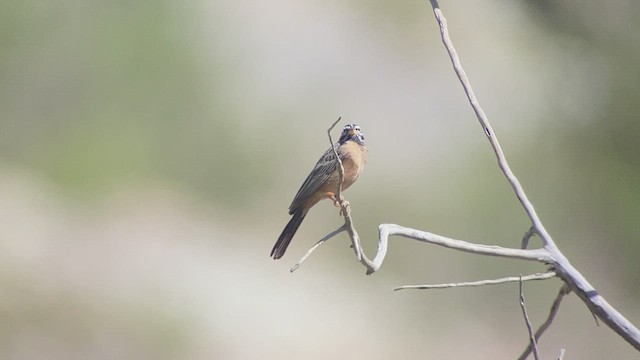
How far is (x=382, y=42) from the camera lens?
30.7ft

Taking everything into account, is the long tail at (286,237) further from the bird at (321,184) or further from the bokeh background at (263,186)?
the bokeh background at (263,186)

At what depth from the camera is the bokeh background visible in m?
7.25

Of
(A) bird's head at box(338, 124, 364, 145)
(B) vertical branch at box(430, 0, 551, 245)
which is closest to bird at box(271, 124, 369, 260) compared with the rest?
(A) bird's head at box(338, 124, 364, 145)

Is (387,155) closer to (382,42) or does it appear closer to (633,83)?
(382,42)

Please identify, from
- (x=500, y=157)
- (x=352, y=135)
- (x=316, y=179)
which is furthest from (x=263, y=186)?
(x=500, y=157)

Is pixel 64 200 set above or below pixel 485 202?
above

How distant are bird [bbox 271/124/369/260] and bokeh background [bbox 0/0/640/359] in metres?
3.07

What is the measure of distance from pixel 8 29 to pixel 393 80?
3.84 m

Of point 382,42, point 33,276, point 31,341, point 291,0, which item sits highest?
point 291,0

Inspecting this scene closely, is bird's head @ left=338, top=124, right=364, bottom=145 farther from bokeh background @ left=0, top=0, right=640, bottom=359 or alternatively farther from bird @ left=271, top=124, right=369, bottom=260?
bokeh background @ left=0, top=0, right=640, bottom=359

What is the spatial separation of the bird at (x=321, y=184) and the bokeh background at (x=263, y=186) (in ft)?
10.1

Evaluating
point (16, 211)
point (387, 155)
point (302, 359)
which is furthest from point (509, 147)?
point (16, 211)

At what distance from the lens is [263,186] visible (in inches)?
319

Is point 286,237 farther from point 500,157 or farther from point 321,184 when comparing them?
point 500,157
